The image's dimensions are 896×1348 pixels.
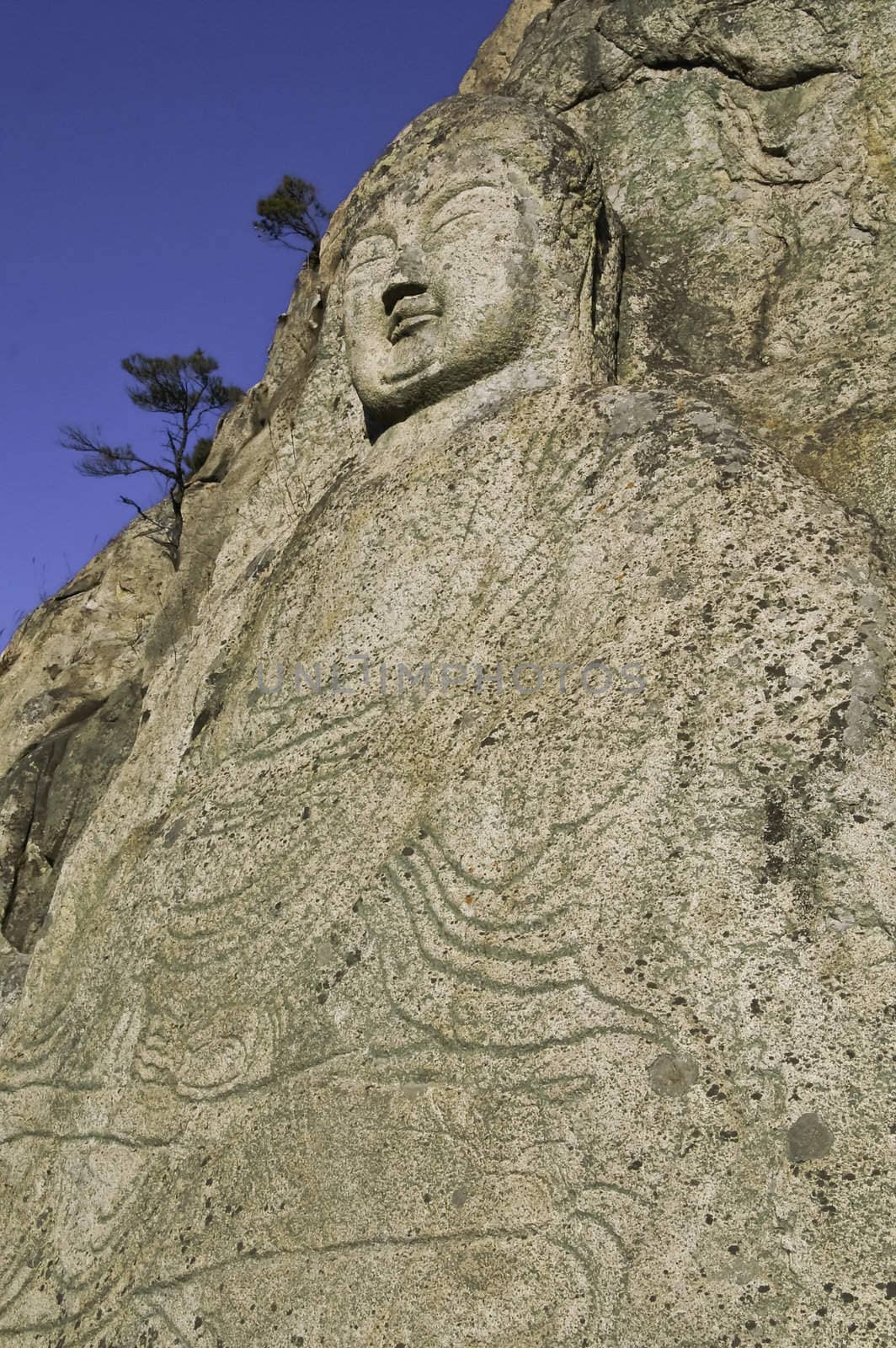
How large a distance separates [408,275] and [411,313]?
0.11m

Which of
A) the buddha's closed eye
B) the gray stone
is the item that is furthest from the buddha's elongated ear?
the gray stone

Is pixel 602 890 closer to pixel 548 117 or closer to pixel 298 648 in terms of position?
pixel 298 648

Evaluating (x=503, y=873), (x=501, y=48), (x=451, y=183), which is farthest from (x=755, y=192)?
(x=503, y=873)

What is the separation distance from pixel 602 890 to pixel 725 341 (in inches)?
83.1

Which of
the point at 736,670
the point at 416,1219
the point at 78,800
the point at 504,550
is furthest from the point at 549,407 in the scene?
the point at 78,800

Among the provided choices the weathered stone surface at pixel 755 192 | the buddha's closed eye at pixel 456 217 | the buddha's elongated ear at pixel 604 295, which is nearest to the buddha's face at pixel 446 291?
the buddha's closed eye at pixel 456 217

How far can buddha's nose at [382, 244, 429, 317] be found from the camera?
395cm

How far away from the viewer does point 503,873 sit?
301cm

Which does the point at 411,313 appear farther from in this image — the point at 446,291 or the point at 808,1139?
the point at 808,1139

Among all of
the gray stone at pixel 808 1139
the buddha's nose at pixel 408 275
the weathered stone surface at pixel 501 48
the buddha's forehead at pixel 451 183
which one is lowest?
the gray stone at pixel 808 1139

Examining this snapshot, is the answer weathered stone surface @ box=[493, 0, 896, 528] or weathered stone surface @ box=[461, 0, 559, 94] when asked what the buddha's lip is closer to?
weathered stone surface @ box=[493, 0, 896, 528]

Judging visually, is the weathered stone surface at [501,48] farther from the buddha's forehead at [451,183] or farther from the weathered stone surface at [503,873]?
the buddha's forehead at [451,183]

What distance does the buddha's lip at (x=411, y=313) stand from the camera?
12.9 feet

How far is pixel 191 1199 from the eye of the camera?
3.13 metres
